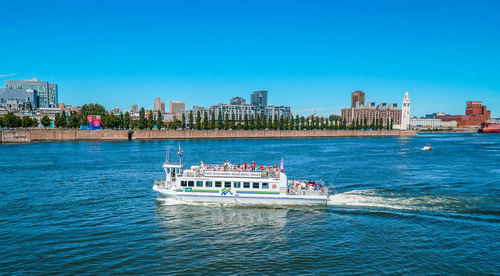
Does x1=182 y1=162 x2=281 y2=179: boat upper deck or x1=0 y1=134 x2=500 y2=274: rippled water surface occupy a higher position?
x1=182 y1=162 x2=281 y2=179: boat upper deck

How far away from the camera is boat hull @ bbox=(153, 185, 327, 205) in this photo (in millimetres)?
34094

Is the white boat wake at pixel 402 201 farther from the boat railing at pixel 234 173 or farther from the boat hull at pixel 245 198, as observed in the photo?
the boat railing at pixel 234 173

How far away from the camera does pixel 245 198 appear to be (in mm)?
34406

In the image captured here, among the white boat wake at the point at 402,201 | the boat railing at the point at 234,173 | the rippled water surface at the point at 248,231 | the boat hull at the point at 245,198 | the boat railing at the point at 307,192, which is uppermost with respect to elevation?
the boat railing at the point at 234,173

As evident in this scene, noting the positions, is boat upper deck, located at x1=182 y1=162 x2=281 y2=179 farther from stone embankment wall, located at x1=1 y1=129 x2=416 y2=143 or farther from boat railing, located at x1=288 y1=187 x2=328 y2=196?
stone embankment wall, located at x1=1 y1=129 x2=416 y2=143

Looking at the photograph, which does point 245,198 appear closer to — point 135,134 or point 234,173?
point 234,173

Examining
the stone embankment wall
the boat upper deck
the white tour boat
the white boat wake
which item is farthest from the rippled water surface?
the stone embankment wall


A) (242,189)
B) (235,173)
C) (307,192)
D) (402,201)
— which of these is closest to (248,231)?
(242,189)

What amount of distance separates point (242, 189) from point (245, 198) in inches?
37.5

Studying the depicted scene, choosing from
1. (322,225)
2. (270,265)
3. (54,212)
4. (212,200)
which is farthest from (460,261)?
(54,212)

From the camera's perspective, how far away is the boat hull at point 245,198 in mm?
34094

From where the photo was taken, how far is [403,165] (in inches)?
2562

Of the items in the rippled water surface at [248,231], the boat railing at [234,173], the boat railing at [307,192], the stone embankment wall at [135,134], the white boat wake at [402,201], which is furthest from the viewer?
the stone embankment wall at [135,134]

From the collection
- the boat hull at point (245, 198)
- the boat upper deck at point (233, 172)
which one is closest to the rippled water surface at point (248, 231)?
the boat hull at point (245, 198)
